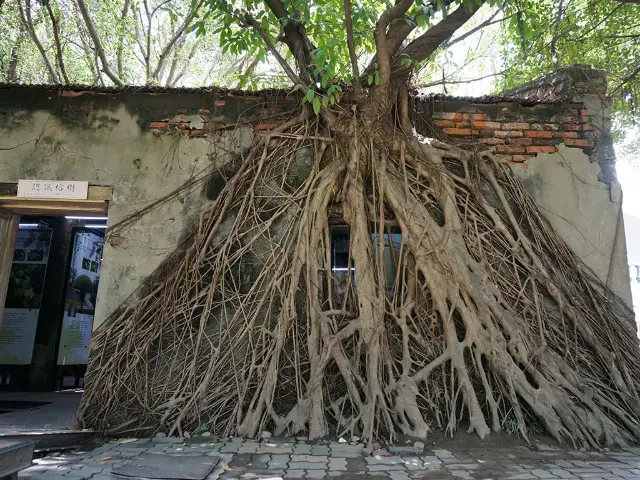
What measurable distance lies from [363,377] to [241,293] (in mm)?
1317

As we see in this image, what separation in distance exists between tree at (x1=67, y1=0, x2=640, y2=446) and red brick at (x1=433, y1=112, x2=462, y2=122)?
1.35ft

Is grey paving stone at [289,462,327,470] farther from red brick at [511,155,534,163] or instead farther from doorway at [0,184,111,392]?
doorway at [0,184,111,392]

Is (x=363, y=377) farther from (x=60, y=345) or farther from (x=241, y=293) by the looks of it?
(x=60, y=345)

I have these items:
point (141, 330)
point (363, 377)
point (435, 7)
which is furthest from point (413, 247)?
point (141, 330)

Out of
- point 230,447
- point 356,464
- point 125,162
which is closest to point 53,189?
point 125,162

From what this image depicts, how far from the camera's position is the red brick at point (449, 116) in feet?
16.0

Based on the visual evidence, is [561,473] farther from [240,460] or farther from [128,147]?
[128,147]

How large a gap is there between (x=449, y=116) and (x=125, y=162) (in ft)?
10.8

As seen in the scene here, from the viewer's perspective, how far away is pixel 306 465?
296 cm

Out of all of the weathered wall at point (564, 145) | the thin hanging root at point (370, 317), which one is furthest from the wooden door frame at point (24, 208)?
the weathered wall at point (564, 145)

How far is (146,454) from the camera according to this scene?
3.22 metres

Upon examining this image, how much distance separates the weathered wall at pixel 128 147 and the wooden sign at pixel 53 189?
73 millimetres

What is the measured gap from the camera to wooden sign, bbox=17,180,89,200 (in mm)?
4641

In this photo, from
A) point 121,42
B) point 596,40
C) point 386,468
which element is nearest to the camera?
point 386,468
